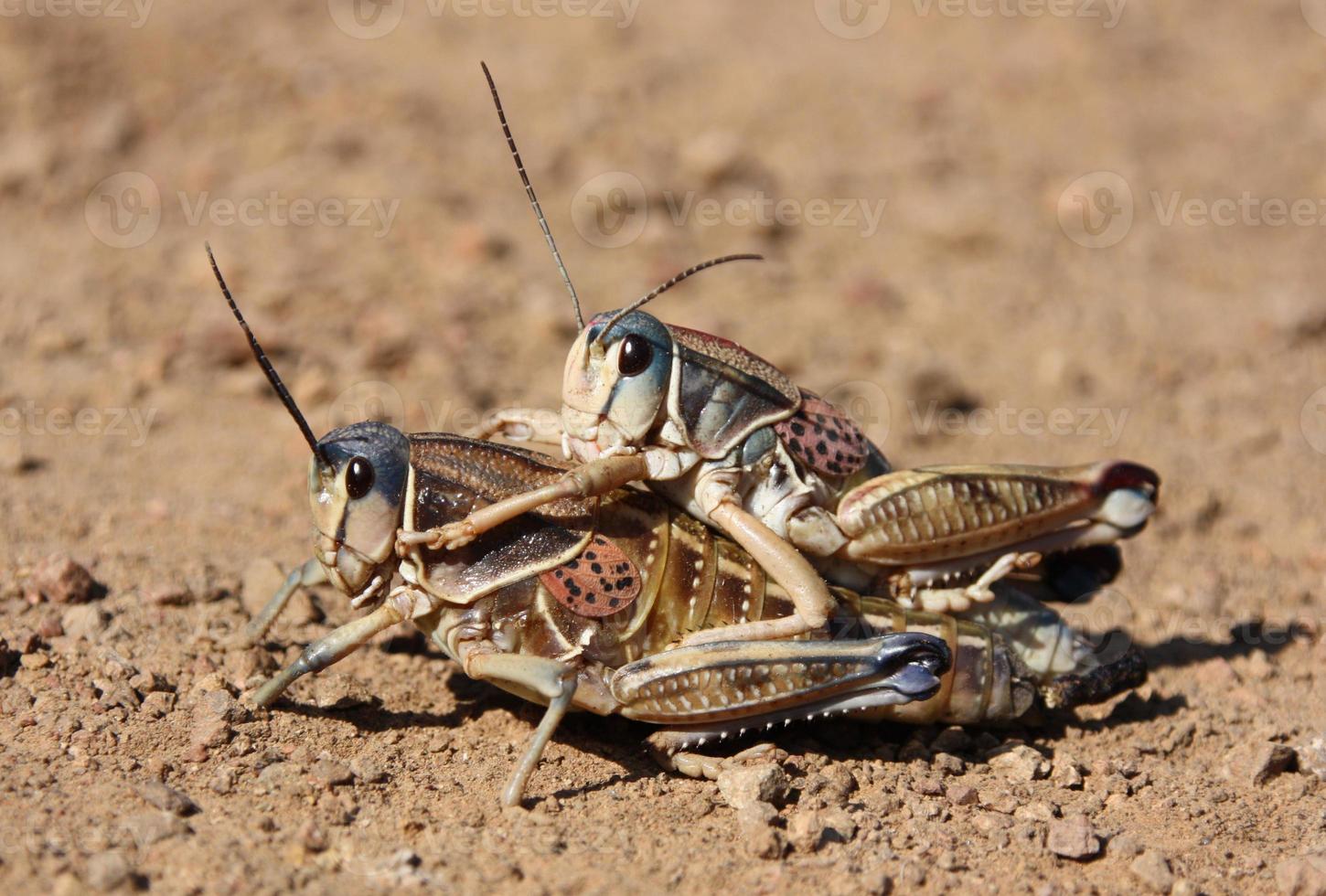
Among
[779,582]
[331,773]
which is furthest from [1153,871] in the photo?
[331,773]

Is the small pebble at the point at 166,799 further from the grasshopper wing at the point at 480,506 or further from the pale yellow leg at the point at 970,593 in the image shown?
the pale yellow leg at the point at 970,593

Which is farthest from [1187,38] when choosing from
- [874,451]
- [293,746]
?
[293,746]

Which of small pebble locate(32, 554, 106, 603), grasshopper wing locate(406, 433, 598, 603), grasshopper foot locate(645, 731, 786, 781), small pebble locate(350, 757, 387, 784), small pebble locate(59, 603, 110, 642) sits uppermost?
grasshopper wing locate(406, 433, 598, 603)

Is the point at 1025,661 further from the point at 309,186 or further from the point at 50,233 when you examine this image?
the point at 50,233

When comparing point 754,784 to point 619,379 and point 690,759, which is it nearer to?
point 690,759

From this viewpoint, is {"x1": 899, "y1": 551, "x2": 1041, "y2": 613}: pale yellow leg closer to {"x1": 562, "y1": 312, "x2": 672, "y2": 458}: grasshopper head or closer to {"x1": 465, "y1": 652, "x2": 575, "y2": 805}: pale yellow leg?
{"x1": 562, "y1": 312, "x2": 672, "y2": 458}: grasshopper head

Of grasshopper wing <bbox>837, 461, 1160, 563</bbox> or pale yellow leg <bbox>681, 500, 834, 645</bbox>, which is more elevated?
grasshopper wing <bbox>837, 461, 1160, 563</bbox>

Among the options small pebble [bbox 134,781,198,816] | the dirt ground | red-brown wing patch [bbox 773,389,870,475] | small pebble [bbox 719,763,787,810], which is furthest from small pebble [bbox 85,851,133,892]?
red-brown wing patch [bbox 773,389,870,475]
